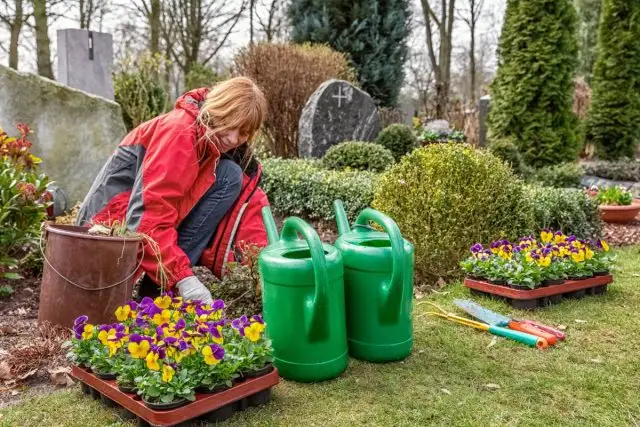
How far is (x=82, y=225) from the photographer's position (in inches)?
116

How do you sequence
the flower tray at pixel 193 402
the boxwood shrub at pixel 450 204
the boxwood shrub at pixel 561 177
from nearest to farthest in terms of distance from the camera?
1. the flower tray at pixel 193 402
2. the boxwood shrub at pixel 450 204
3. the boxwood shrub at pixel 561 177

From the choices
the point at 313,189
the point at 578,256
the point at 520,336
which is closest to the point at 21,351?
the point at 520,336

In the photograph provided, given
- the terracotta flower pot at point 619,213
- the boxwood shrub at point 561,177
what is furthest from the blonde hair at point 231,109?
the boxwood shrub at point 561,177

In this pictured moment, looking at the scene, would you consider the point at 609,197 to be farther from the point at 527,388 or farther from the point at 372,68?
the point at 372,68

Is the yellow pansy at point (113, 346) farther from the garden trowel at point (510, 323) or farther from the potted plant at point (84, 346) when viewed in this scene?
the garden trowel at point (510, 323)

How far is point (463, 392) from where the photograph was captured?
222cm

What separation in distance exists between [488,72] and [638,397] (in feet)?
101

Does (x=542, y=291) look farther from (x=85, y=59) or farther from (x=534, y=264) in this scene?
(x=85, y=59)

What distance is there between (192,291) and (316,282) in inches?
32.5

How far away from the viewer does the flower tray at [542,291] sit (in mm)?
3238

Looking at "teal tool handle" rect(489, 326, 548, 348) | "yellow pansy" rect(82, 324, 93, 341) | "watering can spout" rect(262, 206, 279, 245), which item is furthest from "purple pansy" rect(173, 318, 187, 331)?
"teal tool handle" rect(489, 326, 548, 348)

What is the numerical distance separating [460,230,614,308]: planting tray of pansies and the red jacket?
133 cm

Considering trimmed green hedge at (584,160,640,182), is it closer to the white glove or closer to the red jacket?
the red jacket

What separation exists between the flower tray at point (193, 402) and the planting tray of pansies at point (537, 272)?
1743 millimetres
